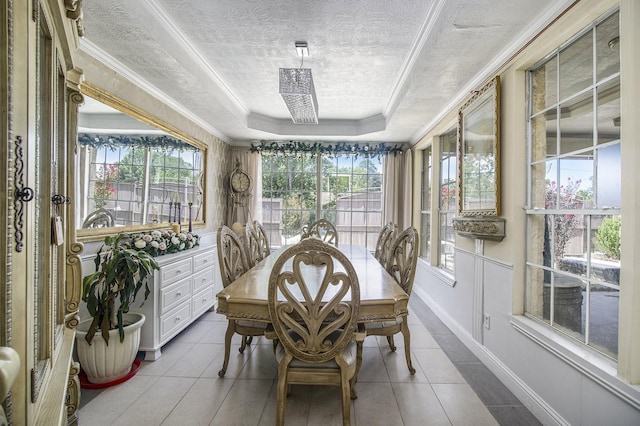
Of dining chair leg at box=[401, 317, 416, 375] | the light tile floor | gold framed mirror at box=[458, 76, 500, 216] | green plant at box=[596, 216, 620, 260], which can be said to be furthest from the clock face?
green plant at box=[596, 216, 620, 260]

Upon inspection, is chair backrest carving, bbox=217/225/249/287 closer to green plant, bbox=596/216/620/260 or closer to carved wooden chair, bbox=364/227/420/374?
carved wooden chair, bbox=364/227/420/374

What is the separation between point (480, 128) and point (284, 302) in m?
2.17

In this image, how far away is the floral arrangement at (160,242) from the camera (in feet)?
8.09

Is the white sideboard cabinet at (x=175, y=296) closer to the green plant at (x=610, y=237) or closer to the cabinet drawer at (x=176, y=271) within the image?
the cabinet drawer at (x=176, y=271)

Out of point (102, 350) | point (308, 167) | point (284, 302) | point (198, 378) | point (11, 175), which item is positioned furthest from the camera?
point (308, 167)

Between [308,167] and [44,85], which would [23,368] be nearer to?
[44,85]

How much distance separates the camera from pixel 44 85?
0.92 metres

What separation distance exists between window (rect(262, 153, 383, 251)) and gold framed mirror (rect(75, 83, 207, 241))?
1.72 meters

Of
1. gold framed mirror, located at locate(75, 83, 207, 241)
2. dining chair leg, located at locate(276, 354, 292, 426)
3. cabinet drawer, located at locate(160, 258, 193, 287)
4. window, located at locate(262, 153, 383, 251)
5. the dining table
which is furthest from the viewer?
window, located at locate(262, 153, 383, 251)

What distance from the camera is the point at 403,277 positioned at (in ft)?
7.27

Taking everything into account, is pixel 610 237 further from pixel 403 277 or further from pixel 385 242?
pixel 385 242

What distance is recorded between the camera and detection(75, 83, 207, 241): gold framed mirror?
2.18 meters

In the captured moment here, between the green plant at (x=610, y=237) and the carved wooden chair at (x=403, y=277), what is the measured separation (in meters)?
0.93

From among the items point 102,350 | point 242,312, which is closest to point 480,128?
point 242,312
